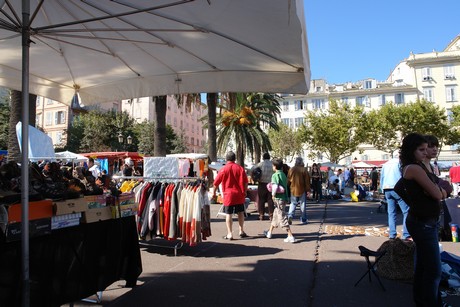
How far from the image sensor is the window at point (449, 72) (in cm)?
5803

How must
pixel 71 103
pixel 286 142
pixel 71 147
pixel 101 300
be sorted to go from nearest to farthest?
1. pixel 101 300
2. pixel 71 103
3. pixel 71 147
4. pixel 286 142

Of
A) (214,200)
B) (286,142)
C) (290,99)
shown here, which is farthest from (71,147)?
(290,99)

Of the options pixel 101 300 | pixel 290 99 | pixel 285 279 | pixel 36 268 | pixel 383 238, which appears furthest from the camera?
pixel 290 99

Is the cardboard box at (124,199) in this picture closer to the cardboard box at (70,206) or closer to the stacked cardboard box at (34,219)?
the cardboard box at (70,206)

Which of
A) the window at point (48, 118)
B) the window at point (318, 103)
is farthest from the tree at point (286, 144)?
the window at point (48, 118)

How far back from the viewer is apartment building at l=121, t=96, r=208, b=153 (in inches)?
2610

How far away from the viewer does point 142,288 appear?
443 centimetres

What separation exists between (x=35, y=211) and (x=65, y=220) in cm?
34

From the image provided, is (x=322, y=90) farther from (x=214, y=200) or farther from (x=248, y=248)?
(x=248, y=248)

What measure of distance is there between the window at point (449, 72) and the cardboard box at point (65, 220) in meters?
67.9

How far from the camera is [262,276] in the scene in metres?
4.97

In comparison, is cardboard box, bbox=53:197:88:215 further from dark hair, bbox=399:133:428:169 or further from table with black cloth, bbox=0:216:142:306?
dark hair, bbox=399:133:428:169

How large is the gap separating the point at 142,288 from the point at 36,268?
5.80ft

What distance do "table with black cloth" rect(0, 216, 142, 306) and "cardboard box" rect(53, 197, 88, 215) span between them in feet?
0.60
